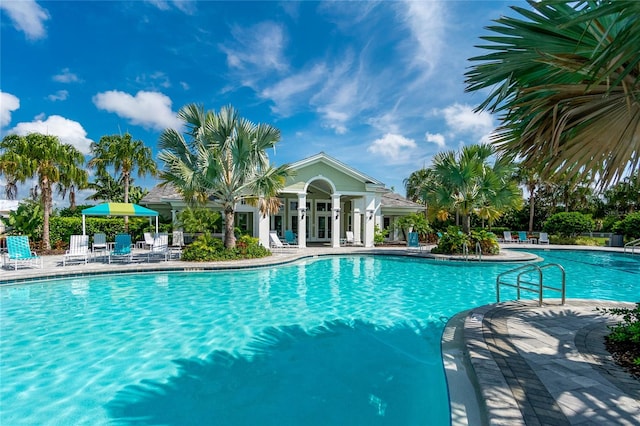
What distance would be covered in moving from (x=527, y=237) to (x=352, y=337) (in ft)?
99.6

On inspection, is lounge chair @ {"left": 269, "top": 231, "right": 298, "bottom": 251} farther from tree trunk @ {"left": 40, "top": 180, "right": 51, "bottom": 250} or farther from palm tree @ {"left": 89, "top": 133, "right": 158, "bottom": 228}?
tree trunk @ {"left": 40, "top": 180, "right": 51, "bottom": 250}

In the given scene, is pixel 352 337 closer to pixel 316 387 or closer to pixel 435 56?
pixel 316 387

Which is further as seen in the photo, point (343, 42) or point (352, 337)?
point (343, 42)

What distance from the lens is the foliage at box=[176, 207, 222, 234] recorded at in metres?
19.5

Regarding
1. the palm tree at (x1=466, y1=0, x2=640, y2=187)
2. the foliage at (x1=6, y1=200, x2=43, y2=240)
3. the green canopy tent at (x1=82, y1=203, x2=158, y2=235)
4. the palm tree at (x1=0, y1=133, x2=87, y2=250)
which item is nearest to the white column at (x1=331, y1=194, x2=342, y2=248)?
the green canopy tent at (x1=82, y1=203, x2=158, y2=235)

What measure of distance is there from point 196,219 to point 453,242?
52.6 ft

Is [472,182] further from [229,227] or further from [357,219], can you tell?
[229,227]

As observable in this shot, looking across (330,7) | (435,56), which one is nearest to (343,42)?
(330,7)

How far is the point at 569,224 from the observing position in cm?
2650

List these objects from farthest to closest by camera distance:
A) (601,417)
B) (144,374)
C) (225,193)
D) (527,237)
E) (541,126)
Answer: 1. (527,237)
2. (225,193)
3. (144,374)
4. (541,126)
5. (601,417)

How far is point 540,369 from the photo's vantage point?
3865 mm

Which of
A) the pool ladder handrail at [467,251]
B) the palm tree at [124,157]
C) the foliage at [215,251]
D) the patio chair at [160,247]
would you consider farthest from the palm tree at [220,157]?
the palm tree at [124,157]

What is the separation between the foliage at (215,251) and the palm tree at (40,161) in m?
8.40

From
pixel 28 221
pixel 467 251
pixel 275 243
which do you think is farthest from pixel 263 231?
pixel 28 221
